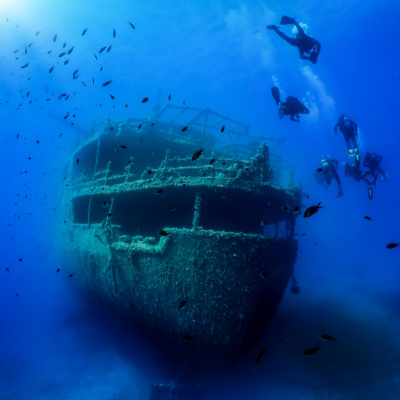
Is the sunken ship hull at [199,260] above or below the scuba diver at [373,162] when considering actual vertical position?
below

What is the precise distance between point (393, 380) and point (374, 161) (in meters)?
8.92

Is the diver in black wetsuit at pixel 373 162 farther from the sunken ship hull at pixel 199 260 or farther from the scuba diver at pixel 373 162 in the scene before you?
the sunken ship hull at pixel 199 260

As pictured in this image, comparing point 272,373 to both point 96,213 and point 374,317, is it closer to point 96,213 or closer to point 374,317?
point 374,317

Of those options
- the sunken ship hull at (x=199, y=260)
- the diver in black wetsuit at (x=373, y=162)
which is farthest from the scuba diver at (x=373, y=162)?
the sunken ship hull at (x=199, y=260)

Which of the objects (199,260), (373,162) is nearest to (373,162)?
(373,162)

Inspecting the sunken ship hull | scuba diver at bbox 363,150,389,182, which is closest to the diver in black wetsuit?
scuba diver at bbox 363,150,389,182

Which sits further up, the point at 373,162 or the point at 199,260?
the point at 373,162

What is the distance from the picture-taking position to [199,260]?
5609mm

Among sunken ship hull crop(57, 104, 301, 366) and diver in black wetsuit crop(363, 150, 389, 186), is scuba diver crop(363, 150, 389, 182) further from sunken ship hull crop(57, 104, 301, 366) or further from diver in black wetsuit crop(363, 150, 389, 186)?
sunken ship hull crop(57, 104, 301, 366)

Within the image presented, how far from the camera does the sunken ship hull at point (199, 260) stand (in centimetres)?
552

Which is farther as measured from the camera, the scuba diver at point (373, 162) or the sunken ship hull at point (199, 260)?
the scuba diver at point (373, 162)

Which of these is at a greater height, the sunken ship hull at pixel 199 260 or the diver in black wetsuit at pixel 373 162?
the diver in black wetsuit at pixel 373 162

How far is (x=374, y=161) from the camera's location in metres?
11.0

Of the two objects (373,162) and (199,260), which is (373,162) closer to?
(373,162)
